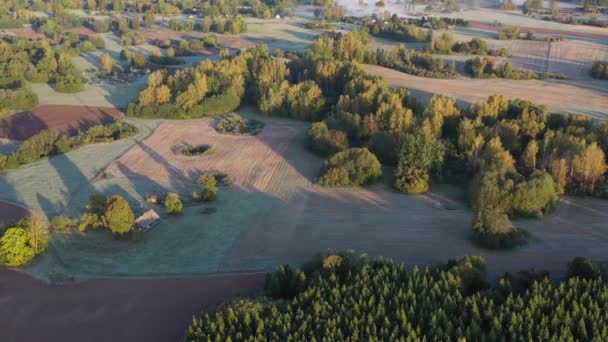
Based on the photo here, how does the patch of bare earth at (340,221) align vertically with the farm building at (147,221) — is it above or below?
above

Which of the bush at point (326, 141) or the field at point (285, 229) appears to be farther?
the bush at point (326, 141)

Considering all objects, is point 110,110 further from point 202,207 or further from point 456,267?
point 456,267

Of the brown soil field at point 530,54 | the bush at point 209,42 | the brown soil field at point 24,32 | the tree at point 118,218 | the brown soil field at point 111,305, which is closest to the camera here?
the brown soil field at point 111,305

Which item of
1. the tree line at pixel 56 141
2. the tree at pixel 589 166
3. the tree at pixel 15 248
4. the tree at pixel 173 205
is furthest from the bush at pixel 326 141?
the tree at pixel 15 248

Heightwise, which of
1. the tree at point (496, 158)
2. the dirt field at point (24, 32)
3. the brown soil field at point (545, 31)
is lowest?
the tree at point (496, 158)

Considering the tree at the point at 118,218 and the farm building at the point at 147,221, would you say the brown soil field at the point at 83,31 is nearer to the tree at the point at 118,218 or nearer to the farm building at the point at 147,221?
the farm building at the point at 147,221
